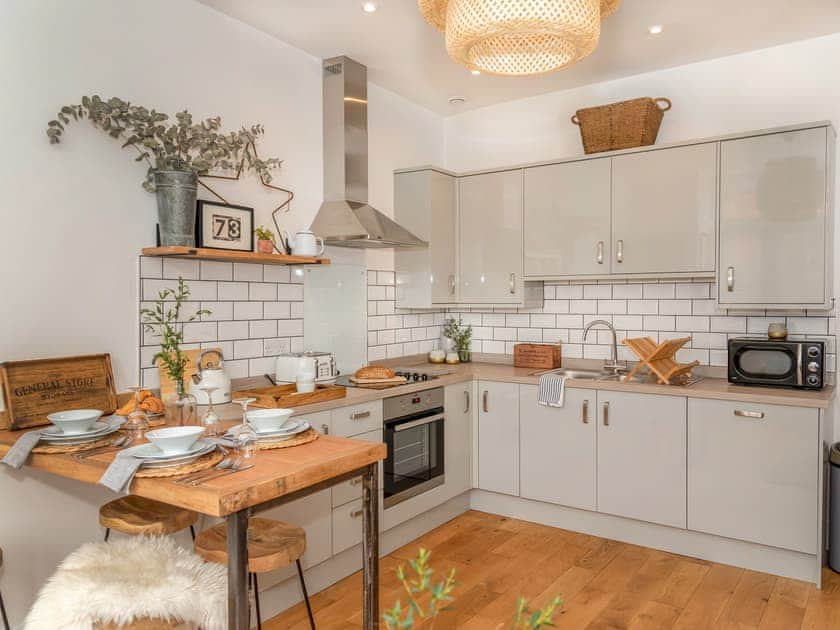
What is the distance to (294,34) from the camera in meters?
3.30

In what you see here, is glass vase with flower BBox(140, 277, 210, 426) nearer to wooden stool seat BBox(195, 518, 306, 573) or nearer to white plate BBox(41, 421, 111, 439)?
white plate BBox(41, 421, 111, 439)

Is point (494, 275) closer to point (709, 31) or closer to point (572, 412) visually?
point (572, 412)

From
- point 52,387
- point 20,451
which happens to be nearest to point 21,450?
point 20,451

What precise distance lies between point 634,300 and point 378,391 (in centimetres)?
182

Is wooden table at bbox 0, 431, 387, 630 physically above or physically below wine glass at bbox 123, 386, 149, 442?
below

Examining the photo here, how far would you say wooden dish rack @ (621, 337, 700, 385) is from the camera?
3.43 meters

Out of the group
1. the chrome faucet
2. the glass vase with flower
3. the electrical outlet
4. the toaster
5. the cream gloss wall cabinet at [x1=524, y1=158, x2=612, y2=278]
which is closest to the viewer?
the glass vase with flower

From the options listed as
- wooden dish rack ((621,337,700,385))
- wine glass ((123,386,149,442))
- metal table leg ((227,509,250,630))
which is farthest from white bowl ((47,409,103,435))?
wooden dish rack ((621,337,700,385))

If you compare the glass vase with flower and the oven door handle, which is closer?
the glass vase with flower

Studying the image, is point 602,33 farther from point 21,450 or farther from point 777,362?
point 21,450

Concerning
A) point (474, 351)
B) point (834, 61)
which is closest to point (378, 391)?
point (474, 351)

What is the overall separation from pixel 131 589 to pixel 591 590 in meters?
2.11

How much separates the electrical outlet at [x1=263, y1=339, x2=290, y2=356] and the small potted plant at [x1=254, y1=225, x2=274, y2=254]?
Result: 19.3 inches

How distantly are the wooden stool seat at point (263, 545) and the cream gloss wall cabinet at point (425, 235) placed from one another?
2237mm
